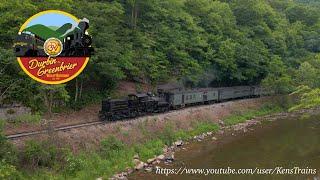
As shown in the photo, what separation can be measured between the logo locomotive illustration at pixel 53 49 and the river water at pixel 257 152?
8.99 m

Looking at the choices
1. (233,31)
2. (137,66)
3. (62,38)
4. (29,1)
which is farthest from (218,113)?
(62,38)

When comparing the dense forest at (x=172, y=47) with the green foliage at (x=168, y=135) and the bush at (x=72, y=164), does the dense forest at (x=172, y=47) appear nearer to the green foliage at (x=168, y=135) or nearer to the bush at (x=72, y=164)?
the bush at (x=72, y=164)

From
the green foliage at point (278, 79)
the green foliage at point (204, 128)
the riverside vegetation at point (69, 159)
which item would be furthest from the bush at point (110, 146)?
the green foliage at point (278, 79)

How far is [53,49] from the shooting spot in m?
22.5

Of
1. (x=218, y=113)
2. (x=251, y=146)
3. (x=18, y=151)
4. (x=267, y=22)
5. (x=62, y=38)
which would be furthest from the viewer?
(x=267, y=22)

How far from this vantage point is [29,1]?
99.0ft

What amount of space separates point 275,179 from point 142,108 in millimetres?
14180

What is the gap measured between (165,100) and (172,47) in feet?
29.8

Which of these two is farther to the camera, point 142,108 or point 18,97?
point 142,108

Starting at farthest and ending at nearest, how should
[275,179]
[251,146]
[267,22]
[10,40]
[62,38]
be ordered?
[267,22] < [251,146] < [10,40] < [275,179] < [62,38]

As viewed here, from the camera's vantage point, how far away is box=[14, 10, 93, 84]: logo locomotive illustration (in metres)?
22.0

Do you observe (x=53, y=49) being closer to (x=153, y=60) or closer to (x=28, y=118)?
(x=28, y=118)

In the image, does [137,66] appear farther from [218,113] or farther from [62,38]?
[62,38]

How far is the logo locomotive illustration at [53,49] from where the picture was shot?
72.0 feet
